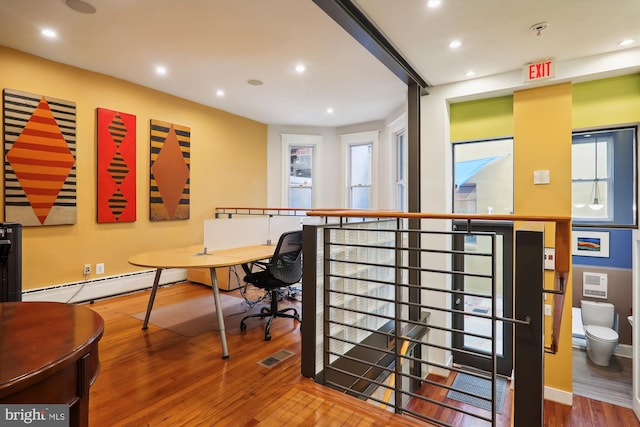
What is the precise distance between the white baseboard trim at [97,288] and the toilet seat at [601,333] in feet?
17.2

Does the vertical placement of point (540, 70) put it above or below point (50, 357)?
above

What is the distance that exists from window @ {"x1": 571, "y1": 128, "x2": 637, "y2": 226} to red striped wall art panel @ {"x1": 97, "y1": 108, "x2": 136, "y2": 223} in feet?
17.7

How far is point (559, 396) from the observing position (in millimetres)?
2873

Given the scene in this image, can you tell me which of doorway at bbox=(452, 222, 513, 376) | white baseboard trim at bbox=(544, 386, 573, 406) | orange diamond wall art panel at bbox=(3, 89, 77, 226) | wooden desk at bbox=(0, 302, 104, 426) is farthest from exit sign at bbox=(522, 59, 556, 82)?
orange diamond wall art panel at bbox=(3, 89, 77, 226)

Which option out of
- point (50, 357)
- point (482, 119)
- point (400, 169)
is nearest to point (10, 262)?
point (50, 357)

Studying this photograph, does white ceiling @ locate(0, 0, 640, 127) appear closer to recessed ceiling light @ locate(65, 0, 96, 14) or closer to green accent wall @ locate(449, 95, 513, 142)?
recessed ceiling light @ locate(65, 0, 96, 14)

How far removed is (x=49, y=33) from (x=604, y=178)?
604 centimetres

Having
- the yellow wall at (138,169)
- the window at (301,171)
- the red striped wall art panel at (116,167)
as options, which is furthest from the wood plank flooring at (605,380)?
the red striped wall art panel at (116,167)

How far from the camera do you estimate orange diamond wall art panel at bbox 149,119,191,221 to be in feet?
14.9

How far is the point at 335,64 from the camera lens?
3.61 metres

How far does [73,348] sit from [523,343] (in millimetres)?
1626

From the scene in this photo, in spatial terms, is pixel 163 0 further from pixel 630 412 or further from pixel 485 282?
pixel 630 412

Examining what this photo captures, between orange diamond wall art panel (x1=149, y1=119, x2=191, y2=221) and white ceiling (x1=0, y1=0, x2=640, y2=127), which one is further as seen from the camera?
orange diamond wall art panel (x1=149, y1=119, x2=191, y2=221)

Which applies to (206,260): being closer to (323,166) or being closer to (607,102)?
(607,102)
